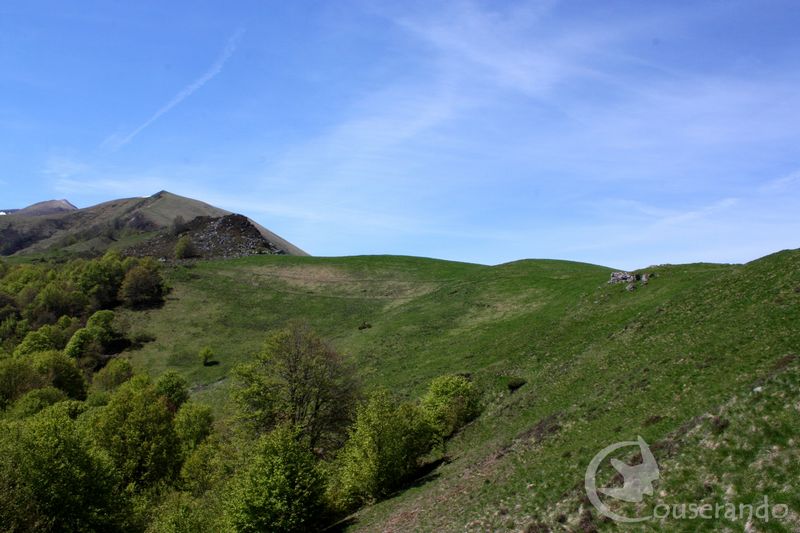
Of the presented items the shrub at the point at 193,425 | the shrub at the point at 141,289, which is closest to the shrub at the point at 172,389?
the shrub at the point at 193,425

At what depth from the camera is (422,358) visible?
7006cm

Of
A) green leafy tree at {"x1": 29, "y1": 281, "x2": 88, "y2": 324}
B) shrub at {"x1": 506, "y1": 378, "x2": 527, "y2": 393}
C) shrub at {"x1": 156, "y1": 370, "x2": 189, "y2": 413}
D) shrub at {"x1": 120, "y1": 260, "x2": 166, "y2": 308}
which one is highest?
shrub at {"x1": 120, "y1": 260, "x2": 166, "y2": 308}

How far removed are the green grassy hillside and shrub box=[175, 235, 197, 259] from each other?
169 feet

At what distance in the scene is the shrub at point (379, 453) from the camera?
37.0 meters

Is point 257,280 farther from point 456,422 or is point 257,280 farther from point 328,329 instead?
point 456,422

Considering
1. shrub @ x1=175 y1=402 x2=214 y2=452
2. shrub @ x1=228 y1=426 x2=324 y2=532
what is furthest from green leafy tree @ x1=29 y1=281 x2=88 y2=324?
shrub @ x1=228 y1=426 x2=324 y2=532

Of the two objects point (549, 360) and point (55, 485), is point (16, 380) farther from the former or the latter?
point (549, 360)

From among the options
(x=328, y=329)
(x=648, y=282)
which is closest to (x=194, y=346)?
(x=328, y=329)

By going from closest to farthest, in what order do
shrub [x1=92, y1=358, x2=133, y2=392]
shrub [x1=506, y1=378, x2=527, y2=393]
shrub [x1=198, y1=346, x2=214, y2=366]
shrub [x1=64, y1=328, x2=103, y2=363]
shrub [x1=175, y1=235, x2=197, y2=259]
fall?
1. shrub [x1=506, y1=378, x2=527, y2=393]
2. shrub [x1=92, y1=358, x2=133, y2=392]
3. shrub [x1=198, y1=346, x2=214, y2=366]
4. shrub [x1=64, y1=328, x2=103, y2=363]
5. shrub [x1=175, y1=235, x2=197, y2=259]

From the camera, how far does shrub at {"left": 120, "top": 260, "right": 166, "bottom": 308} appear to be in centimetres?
12038

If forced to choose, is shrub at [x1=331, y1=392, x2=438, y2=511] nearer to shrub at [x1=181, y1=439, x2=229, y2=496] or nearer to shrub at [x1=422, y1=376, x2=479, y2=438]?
shrub at [x1=422, y1=376, x2=479, y2=438]

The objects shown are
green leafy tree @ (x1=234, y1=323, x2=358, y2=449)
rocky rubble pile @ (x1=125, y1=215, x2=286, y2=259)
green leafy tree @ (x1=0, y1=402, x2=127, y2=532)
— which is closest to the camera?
green leafy tree @ (x1=0, y1=402, x2=127, y2=532)

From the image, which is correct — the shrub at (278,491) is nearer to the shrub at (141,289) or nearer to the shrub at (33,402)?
the shrub at (33,402)

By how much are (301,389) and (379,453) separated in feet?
43.7
